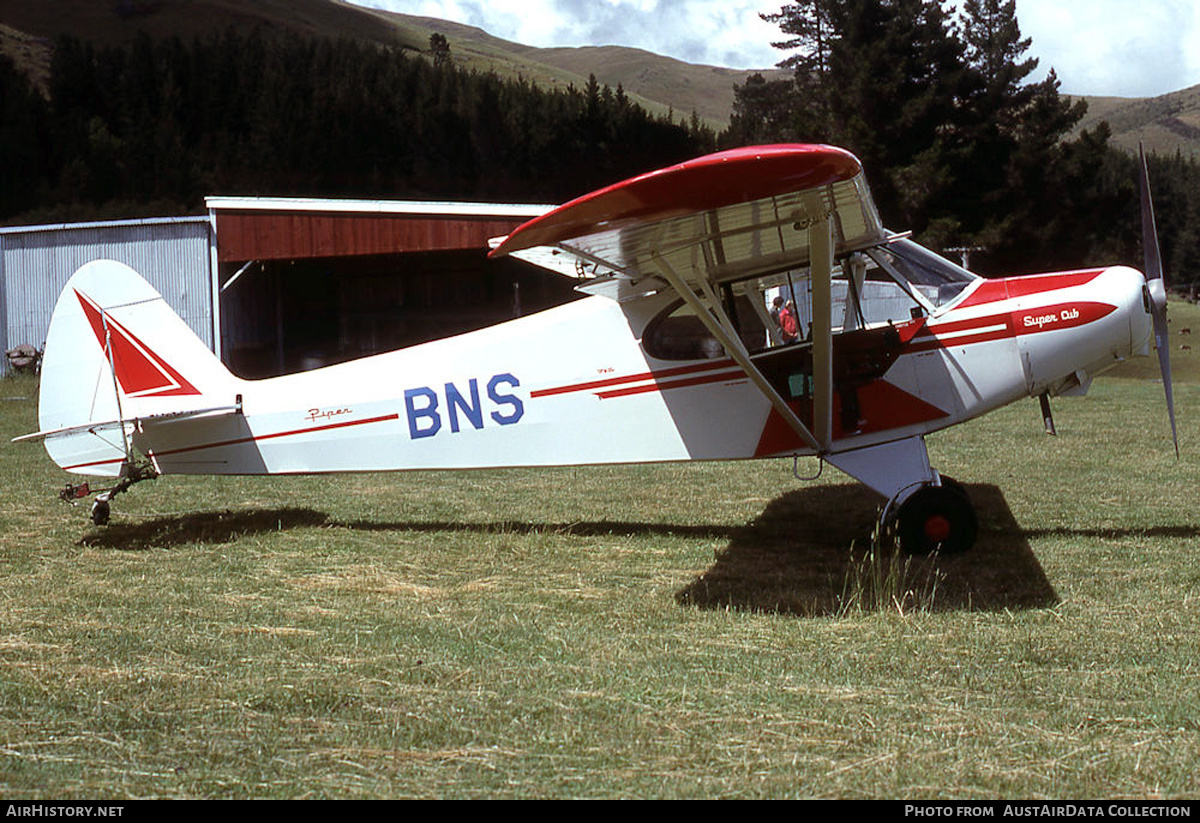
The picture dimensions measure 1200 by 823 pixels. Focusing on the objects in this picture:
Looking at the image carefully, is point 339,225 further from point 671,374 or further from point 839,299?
point 839,299

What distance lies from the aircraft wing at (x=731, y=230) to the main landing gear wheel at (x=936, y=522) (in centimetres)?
66

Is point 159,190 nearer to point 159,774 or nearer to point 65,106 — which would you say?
point 65,106

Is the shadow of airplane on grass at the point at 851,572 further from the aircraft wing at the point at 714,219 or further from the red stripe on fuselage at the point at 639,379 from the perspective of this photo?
the aircraft wing at the point at 714,219

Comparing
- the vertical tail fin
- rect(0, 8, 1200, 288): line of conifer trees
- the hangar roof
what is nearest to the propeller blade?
the vertical tail fin

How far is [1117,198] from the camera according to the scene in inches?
1843

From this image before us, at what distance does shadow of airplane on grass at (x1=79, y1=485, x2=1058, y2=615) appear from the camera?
234 inches

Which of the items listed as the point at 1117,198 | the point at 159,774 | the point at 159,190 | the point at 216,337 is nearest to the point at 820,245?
the point at 159,774

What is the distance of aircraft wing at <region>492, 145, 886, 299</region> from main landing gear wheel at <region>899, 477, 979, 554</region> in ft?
5.57

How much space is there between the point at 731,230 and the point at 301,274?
22830 mm

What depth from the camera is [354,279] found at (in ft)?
91.9

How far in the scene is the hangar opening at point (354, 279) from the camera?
2178 cm

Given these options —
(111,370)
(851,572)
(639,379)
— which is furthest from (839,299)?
(111,370)

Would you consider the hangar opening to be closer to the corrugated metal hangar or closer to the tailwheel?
the corrugated metal hangar

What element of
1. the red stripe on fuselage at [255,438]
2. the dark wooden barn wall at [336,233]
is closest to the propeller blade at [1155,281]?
the red stripe on fuselage at [255,438]
